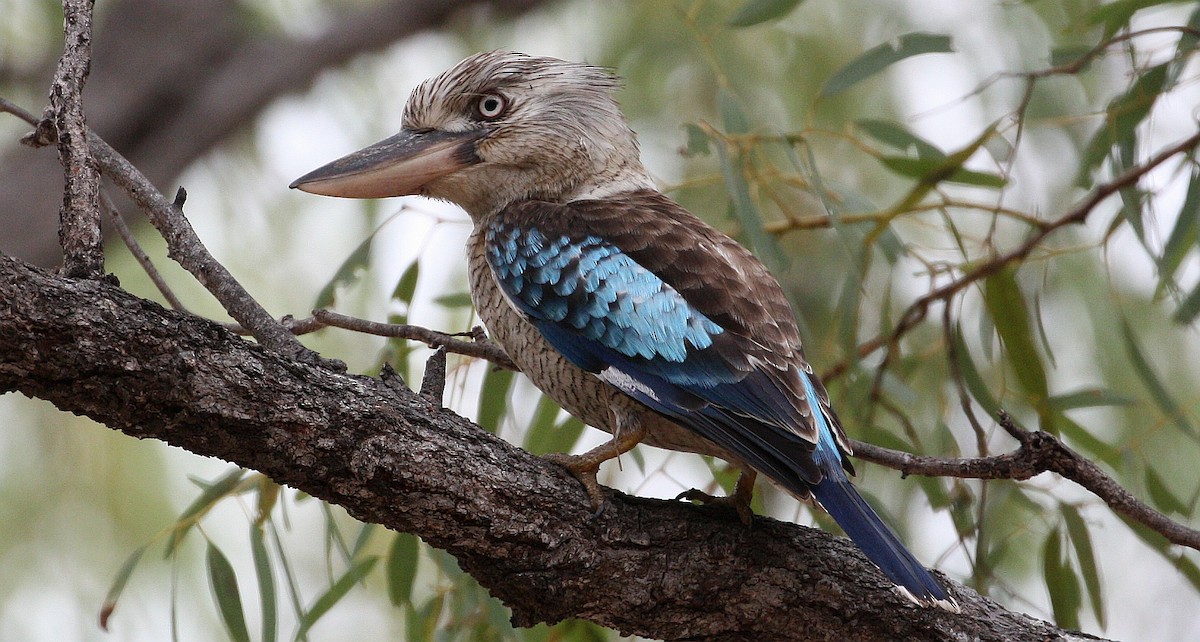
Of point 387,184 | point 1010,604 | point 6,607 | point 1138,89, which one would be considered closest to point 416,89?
point 387,184

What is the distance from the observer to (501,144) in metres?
2.32

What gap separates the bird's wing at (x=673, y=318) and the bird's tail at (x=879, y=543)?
1.7 inches

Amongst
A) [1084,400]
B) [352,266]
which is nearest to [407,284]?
[352,266]

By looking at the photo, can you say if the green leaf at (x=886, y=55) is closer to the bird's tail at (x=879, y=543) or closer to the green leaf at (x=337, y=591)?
the bird's tail at (x=879, y=543)

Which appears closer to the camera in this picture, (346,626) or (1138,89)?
(1138,89)

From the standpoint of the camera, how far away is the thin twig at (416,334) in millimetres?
1878

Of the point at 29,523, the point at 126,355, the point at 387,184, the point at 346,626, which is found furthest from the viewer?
the point at 346,626

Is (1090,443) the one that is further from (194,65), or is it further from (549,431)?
(194,65)

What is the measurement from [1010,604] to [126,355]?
1990 millimetres

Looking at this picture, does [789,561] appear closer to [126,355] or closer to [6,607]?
[126,355]

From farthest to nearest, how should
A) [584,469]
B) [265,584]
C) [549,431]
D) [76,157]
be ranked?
[549,431] → [265,584] → [584,469] → [76,157]

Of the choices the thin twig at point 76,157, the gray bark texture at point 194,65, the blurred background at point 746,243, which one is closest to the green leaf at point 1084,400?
the blurred background at point 746,243

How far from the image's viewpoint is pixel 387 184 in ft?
7.34

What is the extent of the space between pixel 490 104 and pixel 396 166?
269 millimetres
